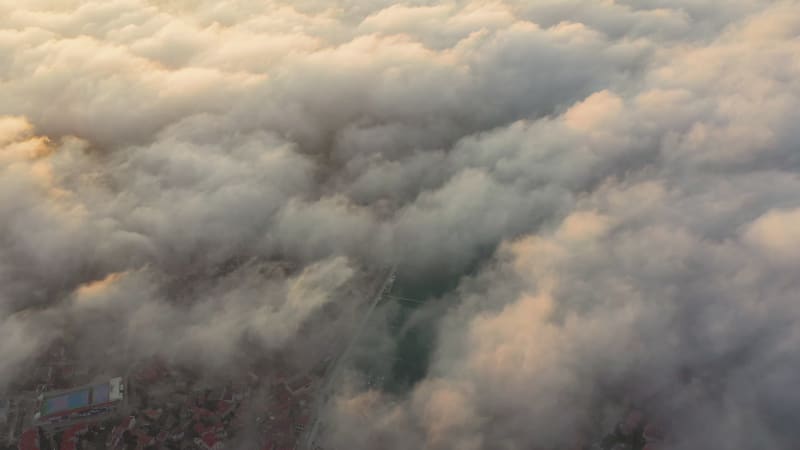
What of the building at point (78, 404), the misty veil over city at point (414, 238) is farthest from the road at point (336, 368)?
the building at point (78, 404)

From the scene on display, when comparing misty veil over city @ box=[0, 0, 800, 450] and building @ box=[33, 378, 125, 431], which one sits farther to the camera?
building @ box=[33, 378, 125, 431]

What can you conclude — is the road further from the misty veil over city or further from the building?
the building

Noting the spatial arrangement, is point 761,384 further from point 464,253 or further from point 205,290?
point 205,290

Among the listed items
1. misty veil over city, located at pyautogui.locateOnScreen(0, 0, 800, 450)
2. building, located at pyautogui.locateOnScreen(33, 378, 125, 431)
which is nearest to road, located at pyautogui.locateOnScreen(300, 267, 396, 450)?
misty veil over city, located at pyautogui.locateOnScreen(0, 0, 800, 450)

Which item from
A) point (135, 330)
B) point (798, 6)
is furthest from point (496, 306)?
point (798, 6)

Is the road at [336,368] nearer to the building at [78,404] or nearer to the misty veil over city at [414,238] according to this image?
the misty veil over city at [414,238]

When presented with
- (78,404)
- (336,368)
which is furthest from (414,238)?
(78,404)

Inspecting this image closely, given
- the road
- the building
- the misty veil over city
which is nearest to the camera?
the misty veil over city

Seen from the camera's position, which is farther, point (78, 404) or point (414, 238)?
point (414, 238)

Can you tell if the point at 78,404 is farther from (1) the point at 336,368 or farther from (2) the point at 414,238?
(2) the point at 414,238
